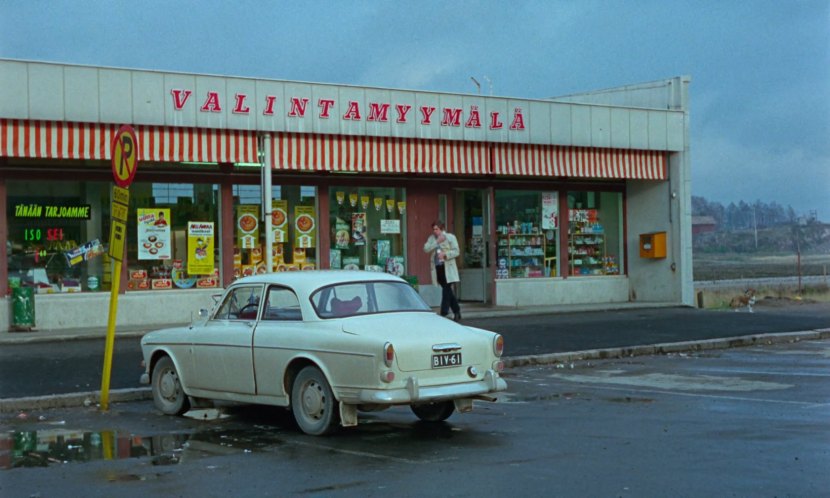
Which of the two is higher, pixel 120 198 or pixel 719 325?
pixel 120 198

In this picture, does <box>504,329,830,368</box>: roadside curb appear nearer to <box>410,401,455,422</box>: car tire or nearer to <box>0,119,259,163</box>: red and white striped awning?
<box>410,401,455,422</box>: car tire

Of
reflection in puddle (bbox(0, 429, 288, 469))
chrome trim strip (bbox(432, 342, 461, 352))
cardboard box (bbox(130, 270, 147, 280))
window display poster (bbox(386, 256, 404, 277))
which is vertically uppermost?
window display poster (bbox(386, 256, 404, 277))

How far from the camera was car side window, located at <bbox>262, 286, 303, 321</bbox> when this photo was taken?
383 inches

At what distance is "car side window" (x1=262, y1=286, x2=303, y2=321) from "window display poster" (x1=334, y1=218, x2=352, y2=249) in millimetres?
13125

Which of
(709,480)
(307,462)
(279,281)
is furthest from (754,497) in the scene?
(279,281)

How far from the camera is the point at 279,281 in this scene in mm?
10062

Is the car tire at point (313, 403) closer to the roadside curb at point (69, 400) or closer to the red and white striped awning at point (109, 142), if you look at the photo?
the roadside curb at point (69, 400)

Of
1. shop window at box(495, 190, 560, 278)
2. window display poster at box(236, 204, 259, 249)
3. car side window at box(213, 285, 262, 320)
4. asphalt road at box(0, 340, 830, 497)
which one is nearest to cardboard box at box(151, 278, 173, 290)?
window display poster at box(236, 204, 259, 249)

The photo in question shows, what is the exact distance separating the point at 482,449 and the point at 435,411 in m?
1.58

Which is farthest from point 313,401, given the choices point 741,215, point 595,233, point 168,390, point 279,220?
point 741,215

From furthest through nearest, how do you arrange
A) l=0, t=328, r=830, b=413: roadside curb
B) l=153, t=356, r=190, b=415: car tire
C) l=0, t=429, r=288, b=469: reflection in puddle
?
l=0, t=328, r=830, b=413: roadside curb, l=153, t=356, r=190, b=415: car tire, l=0, t=429, r=288, b=469: reflection in puddle

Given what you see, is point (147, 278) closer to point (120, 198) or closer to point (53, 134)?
point (53, 134)

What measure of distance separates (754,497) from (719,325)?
14006 mm

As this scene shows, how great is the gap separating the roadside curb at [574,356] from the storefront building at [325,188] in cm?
649
